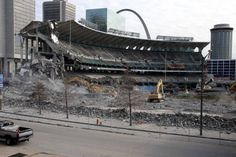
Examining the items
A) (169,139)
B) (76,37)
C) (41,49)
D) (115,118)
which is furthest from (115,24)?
(169,139)

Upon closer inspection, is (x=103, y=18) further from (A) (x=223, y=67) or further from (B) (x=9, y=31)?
(A) (x=223, y=67)

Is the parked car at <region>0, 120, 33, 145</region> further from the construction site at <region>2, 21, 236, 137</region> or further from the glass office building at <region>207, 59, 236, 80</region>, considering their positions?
the glass office building at <region>207, 59, 236, 80</region>

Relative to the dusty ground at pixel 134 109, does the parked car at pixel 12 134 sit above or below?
above

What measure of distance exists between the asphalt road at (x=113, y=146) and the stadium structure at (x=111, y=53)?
67.8m

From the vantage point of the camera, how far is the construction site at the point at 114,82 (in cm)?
3827

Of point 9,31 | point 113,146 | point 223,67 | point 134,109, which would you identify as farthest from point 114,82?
point 223,67

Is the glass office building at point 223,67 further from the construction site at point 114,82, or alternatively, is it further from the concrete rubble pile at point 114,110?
the concrete rubble pile at point 114,110

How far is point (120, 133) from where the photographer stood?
2794 cm

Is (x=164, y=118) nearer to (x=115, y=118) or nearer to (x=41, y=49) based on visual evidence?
(x=115, y=118)

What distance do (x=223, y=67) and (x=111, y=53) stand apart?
243 feet

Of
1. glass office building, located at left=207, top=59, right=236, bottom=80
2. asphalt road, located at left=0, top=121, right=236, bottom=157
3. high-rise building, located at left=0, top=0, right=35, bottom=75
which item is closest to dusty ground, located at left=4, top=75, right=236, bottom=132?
asphalt road, located at left=0, top=121, right=236, bottom=157

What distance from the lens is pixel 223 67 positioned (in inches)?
6786

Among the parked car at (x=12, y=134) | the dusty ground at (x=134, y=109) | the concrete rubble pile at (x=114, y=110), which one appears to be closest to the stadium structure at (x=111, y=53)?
the dusty ground at (x=134, y=109)

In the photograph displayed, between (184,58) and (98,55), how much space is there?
4624cm
